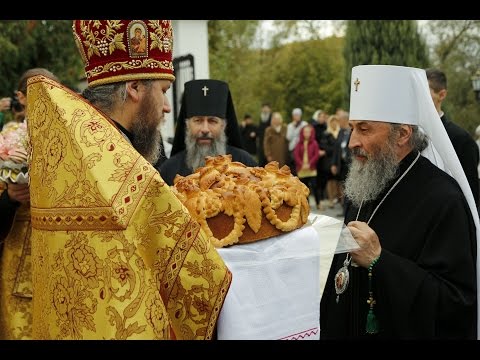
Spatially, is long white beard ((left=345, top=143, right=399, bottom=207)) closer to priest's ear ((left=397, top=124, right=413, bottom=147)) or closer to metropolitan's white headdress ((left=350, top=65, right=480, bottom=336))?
priest's ear ((left=397, top=124, right=413, bottom=147))

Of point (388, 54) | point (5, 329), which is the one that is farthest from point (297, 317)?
point (388, 54)

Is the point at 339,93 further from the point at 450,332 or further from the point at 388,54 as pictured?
the point at 450,332

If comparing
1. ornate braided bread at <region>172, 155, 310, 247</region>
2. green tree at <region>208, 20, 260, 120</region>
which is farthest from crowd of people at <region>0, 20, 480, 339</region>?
green tree at <region>208, 20, 260, 120</region>

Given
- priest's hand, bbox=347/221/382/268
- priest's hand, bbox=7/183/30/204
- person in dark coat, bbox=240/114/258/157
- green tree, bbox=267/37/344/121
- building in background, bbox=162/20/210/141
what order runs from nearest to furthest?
priest's hand, bbox=347/221/382/268, priest's hand, bbox=7/183/30/204, building in background, bbox=162/20/210/141, person in dark coat, bbox=240/114/258/157, green tree, bbox=267/37/344/121

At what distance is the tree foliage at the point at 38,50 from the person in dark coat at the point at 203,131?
42.8 ft

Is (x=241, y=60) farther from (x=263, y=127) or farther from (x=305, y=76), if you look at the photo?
(x=263, y=127)

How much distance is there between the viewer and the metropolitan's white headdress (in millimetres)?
3439

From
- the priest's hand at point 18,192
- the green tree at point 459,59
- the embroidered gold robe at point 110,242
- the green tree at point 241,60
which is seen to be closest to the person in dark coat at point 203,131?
the priest's hand at point 18,192

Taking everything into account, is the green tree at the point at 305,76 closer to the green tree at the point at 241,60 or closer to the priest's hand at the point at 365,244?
the green tree at the point at 241,60

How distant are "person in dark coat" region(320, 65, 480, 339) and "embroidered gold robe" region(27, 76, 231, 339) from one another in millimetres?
1032

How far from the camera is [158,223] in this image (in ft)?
7.60

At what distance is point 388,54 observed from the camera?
2341 centimetres

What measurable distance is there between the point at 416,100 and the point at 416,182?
42cm

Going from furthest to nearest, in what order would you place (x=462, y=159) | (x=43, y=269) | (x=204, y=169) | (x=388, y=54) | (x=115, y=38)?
(x=388, y=54)
(x=462, y=159)
(x=204, y=169)
(x=115, y=38)
(x=43, y=269)
